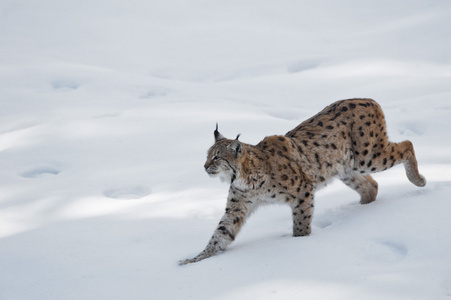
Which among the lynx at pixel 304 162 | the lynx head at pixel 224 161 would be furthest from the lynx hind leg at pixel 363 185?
the lynx head at pixel 224 161

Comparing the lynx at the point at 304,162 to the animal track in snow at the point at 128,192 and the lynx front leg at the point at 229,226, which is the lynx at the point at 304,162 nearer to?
the lynx front leg at the point at 229,226

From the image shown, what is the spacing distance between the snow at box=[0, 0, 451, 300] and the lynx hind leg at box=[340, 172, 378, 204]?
225mm

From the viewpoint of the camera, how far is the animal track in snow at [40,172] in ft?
24.7

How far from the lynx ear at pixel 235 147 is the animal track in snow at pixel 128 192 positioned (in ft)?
6.67

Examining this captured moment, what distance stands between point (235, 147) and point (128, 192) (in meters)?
2.29

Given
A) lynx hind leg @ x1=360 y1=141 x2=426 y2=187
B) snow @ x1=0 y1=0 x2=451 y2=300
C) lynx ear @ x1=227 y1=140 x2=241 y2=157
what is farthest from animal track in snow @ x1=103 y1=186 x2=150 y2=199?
lynx hind leg @ x1=360 y1=141 x2=426 y2=187

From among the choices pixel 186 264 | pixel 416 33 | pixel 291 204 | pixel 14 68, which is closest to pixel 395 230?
pixel 291 204

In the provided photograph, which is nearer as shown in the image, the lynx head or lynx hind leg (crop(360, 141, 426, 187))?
the lynx head

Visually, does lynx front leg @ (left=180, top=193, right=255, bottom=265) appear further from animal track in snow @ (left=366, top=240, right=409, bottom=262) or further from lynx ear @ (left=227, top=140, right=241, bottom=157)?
animal track in snow @ (left=366, top=240, right=409, bottom=262)

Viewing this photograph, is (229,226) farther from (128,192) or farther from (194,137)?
(194,137)

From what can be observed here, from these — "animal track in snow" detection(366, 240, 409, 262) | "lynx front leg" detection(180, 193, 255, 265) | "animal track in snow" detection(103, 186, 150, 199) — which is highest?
"animal track in snow" detection(103, 186, 150, 199)

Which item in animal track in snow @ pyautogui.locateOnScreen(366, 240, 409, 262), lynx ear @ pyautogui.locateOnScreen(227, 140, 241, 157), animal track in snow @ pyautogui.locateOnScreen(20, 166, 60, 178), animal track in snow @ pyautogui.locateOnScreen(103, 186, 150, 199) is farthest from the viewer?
animal track in snow @ pyautogui.locateOnScreen(20, 166, 60, 178)

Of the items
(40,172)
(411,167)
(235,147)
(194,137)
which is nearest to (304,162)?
(235,147)

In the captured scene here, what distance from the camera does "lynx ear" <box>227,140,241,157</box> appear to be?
515cm
